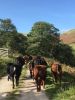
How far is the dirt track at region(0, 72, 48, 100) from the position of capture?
18.0 m

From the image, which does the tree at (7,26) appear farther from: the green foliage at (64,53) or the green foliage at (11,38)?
the green foliage at (64,53)

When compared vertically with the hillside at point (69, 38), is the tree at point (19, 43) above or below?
below

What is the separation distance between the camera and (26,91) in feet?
66.1

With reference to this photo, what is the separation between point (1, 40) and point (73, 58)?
1677 centimetres

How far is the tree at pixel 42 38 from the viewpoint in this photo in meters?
74.7

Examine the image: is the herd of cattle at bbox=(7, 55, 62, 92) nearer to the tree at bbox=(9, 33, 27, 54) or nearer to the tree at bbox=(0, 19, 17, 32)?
the tree at bbox=(9, 33, 27, 54)

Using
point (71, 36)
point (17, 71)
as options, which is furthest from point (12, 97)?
point (71, 36)

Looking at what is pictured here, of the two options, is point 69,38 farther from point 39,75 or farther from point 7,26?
point 39,75

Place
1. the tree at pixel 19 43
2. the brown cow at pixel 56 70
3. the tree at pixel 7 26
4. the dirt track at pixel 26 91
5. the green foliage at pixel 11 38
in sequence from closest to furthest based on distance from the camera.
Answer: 1. the dirt track at pixel 26 91
2. the brown cow at pixel 56 70
3. the tree at pixel 19 43
4. the green foliage at pixel 11 38
5. the tree at pixel 7 26

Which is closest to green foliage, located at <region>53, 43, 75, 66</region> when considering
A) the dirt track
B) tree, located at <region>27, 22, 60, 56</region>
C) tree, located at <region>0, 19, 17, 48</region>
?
tree, located at <region>27, 22, 60, 56</region>

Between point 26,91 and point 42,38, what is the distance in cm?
5791

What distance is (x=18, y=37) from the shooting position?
7512 cm

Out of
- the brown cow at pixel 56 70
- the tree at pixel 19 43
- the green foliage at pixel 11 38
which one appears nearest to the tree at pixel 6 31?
the green foliage at pixel 11 38

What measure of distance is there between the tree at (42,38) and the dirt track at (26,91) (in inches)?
1932
